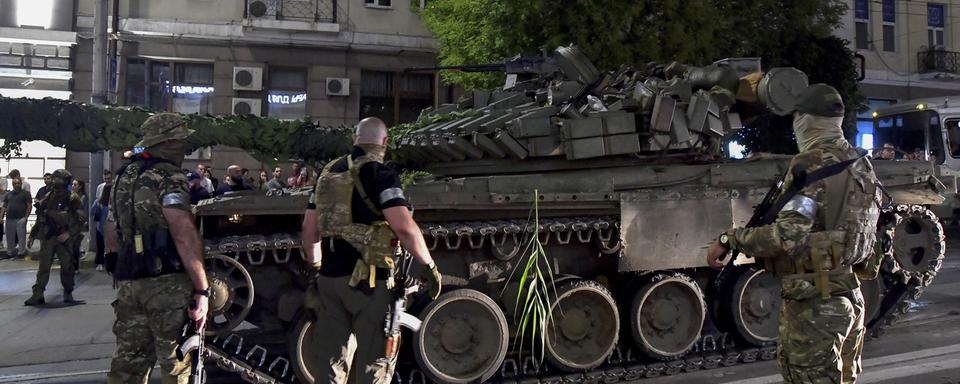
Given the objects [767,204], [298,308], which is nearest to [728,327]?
[767,204]

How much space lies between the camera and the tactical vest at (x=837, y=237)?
146 inches

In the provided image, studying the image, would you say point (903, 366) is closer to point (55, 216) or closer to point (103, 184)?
point (55, 216)

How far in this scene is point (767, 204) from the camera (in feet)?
13.5

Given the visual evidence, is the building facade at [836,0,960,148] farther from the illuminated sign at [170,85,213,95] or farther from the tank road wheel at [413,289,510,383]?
the tank road wheel at [413,289,510,383]

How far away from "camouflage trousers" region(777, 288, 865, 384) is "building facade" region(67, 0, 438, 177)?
49.2ft

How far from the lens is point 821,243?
369 centimetres

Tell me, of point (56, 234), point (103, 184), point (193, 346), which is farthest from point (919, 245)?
point (103, 184)

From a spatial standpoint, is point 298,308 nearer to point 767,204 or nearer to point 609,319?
point 609,319

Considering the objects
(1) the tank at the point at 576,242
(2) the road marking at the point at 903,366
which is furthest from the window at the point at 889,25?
(2) the road marking at the point at 903,366

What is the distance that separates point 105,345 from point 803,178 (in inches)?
262

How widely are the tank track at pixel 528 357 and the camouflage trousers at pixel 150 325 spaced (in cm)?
100

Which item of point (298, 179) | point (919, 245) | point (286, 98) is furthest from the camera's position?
point (286, 98)

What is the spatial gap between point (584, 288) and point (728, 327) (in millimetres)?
1552

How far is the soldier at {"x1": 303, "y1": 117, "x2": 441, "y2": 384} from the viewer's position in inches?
157
